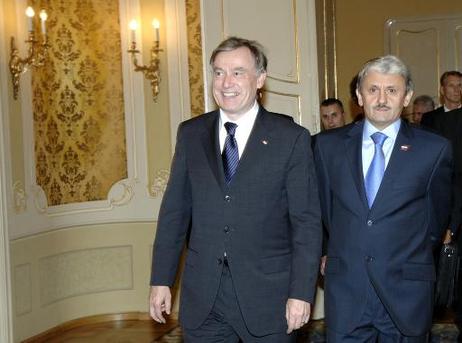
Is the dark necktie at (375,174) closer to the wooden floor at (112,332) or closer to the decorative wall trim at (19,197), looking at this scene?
the wooden floor at (112,332)

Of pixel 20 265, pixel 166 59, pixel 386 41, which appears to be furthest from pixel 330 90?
pixel 20 265

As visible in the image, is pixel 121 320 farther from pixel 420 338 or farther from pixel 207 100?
pixel 420 338

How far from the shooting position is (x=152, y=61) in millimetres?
6059

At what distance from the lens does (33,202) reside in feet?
18.4

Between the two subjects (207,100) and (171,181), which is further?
(207,100)

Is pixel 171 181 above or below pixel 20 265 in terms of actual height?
above

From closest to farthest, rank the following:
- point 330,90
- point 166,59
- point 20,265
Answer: point 20,265, point 166,59, point 330,90

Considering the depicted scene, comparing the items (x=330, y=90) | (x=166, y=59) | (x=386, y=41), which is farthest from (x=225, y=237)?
(x=386, y=41)

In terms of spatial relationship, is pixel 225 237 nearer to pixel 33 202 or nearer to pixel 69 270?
pixel 33 202

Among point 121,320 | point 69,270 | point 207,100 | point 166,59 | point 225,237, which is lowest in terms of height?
point 121,320

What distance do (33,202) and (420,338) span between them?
10.8 ft

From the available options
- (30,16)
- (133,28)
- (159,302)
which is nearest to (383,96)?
(159,302)

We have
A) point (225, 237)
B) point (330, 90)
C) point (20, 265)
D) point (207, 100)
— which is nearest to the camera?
point (225, 237)

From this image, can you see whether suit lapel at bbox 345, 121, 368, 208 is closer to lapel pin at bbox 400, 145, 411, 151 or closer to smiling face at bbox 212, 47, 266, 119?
lapel pin at bbox 400, 145, 411, 151
